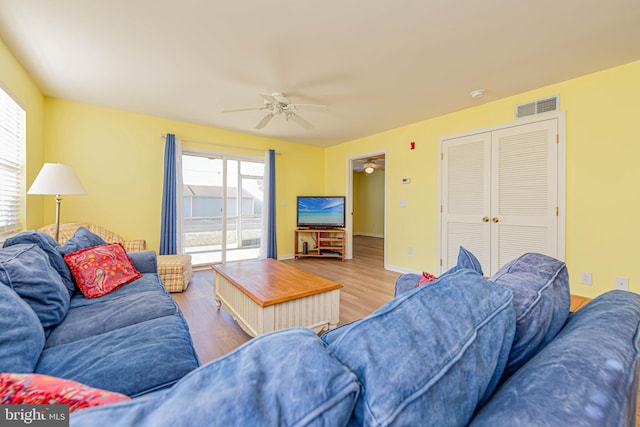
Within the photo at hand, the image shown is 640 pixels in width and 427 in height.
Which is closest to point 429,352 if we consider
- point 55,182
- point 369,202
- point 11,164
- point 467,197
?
point 55,182

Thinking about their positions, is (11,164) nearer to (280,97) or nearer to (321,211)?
(280,97)

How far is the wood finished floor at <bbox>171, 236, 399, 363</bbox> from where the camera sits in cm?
205

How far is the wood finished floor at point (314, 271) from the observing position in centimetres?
→ 205

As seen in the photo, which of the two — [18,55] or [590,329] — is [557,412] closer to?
[590,329]

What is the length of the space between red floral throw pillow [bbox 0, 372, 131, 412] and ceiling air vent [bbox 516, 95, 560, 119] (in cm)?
396

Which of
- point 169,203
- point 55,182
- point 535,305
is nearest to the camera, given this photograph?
point 535,305

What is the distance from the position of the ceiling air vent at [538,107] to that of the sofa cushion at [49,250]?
447 centimetres

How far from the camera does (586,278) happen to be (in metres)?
2.62

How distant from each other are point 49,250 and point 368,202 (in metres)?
8.20

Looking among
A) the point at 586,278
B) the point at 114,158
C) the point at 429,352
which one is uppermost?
the point at 114,158

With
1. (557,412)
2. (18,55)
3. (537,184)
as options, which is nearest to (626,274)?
(537,184)

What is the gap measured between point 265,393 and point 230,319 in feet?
7.69

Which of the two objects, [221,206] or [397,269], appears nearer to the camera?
[397,269]

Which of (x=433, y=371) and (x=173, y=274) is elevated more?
(x=433, y=371)
